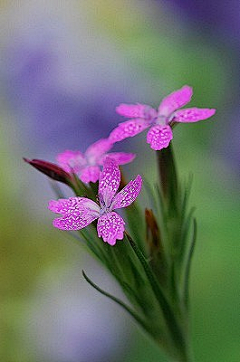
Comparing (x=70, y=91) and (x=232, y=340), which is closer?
(x=232, y=340)

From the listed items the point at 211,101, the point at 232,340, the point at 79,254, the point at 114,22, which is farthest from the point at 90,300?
the point at 114,22

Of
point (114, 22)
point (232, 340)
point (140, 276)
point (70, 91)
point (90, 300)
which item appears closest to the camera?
point (140, 276)

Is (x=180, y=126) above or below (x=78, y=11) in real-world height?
below

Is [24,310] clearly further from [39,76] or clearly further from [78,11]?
[78,11]

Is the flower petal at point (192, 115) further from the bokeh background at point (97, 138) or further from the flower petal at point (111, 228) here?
the bokeh background at point (97, 138)

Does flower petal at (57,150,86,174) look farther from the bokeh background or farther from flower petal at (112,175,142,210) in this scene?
the bokeh background

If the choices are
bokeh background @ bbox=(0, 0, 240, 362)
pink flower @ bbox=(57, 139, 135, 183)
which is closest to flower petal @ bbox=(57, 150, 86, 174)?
pink flower @ bbox=(57, 139, 135, 183)

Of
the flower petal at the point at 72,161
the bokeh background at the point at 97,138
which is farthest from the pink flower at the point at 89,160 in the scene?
the bokeh background at the point at 97,138

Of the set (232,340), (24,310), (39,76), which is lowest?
(232,340)
